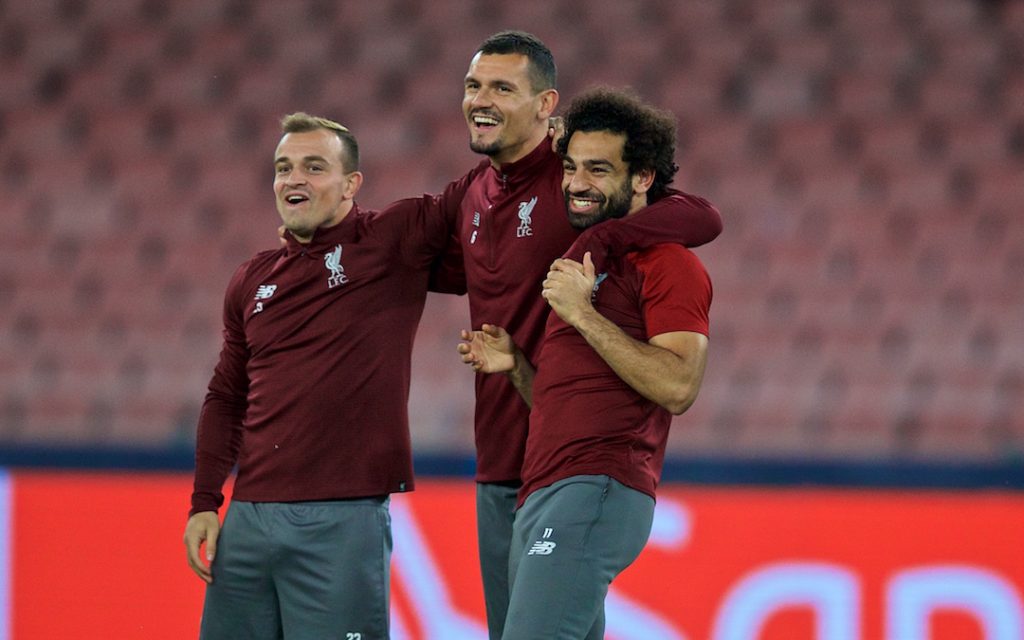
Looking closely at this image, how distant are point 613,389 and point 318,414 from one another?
2.78 feet

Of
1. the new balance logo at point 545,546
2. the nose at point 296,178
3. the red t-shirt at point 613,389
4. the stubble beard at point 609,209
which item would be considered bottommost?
the new balance logo at point 545,546

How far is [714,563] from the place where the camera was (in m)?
4.85

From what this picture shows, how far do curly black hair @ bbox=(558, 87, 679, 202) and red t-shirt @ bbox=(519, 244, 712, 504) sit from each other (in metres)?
0.21

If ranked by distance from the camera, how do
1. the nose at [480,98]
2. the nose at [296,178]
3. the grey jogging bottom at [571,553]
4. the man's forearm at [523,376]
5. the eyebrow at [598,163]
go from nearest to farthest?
the grey jogging bottom at [571,553] < the eyebrow at [598,163] < the man's forearm at [523,376] < the nose at [480,98] < the nose at [296,178]

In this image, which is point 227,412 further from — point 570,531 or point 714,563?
point 714,563

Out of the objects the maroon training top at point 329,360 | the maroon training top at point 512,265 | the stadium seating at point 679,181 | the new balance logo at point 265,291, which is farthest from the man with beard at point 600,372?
the stadium seating at point 679,181

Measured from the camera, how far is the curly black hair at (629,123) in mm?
3234

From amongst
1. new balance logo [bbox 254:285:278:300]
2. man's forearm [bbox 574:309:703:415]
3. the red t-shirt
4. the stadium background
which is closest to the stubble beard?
the red t-shirt

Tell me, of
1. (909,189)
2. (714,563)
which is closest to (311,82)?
(909,189)

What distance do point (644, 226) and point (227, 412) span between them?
4.28 ft

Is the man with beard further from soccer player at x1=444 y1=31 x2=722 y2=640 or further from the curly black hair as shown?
soccer player at x1=444 y1=31 x2=722 y2=640

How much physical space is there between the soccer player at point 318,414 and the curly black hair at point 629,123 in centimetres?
55

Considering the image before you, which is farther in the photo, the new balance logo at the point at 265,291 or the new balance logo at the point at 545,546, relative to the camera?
the new balance logo at the point at 265,291

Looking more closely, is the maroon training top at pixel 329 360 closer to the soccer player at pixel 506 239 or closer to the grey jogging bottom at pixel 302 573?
the grey jogging bottom at pixel 302 573
